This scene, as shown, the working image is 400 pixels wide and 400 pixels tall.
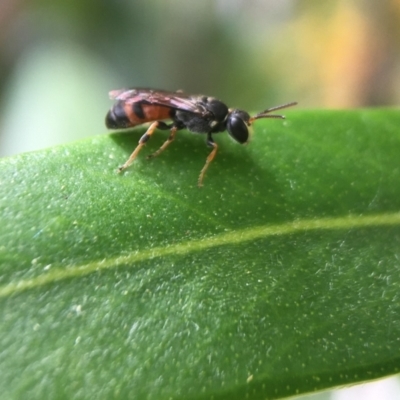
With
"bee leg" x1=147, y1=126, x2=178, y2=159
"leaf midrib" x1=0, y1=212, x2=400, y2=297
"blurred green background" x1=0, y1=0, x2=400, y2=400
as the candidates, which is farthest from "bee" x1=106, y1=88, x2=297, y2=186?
"blurred green background" x1=0, y1=0, x2=400, y2=400

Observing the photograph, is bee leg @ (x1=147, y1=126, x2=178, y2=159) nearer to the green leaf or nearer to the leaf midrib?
the green leaf

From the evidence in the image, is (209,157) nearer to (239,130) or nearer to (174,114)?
(239,130)

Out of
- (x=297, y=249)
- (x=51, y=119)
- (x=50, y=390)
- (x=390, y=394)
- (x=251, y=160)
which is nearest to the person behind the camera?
(x=50, y=390)

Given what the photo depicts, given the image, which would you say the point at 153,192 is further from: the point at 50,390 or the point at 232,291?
the point at 50,390

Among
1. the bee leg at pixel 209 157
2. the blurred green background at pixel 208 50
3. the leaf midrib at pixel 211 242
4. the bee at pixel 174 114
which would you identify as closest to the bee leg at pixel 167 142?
the bee at pixel 174 114

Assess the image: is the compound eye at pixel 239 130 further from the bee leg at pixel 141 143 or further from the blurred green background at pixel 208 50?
the blurred green background at pixel 208 50

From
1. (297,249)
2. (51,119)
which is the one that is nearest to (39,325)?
(297,249)
